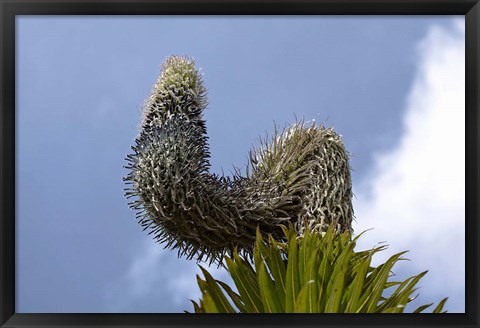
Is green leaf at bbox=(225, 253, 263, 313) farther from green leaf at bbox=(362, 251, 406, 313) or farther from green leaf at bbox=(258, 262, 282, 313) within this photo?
green leaf at bbox=(362, 251, 406, 313)

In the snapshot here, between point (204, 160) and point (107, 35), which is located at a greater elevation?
point (107, 35)

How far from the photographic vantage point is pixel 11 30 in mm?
1893

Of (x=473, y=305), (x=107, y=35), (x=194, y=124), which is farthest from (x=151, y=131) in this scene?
(x=473, y=305)

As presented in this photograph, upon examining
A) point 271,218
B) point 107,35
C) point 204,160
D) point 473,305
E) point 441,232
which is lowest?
point 473,305

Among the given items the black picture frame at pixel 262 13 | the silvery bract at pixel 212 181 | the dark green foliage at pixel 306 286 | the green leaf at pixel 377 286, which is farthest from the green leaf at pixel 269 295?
the silvery bract at pixel 212 181

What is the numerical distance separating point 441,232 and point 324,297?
23.2 inches

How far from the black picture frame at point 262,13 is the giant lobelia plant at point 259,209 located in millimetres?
193

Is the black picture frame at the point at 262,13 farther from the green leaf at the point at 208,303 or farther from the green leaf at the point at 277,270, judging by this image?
the green leaf at the point at 277,270

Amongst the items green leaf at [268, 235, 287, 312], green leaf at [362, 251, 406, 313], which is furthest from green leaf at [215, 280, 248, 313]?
green leaf at [362, 251, 406, 313]

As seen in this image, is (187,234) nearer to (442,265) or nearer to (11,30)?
(442,265)

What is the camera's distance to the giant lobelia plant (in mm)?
2176

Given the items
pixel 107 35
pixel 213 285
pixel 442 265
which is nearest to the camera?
pixel 213 285

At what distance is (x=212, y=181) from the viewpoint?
3.26 m

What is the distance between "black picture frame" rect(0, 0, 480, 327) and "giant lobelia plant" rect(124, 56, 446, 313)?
0.19 m
